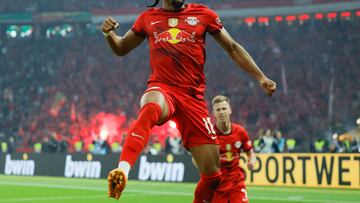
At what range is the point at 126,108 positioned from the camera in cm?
4238

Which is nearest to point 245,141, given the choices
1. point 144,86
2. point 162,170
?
point 162,170

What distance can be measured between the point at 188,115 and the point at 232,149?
376 cm

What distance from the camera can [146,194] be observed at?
59.2ft

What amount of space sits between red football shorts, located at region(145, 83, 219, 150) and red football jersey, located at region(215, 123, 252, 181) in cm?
323

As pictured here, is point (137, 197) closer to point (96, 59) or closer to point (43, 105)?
point (43, 105)

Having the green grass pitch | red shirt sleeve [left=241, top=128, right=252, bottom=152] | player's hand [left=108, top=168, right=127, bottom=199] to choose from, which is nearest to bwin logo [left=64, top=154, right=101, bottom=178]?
the green grass pitch

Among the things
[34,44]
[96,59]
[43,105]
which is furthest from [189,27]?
[34,44]

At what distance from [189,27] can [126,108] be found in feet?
117

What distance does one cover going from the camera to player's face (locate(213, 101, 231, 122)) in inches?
402

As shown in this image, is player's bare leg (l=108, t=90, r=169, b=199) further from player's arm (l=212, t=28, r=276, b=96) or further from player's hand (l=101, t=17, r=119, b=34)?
player's arm (l=212, t=28, r=276, b=96)

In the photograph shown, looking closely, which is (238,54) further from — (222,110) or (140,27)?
(222,110)

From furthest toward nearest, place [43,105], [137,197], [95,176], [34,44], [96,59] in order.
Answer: [34,44], [96,59], [43,105], [95,176], [137,197]

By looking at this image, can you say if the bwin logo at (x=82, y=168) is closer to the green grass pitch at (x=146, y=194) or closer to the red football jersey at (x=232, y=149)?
the green grass pitch at (x=146, y=194)

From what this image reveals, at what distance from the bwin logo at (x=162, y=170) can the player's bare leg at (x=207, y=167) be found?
596 inches
